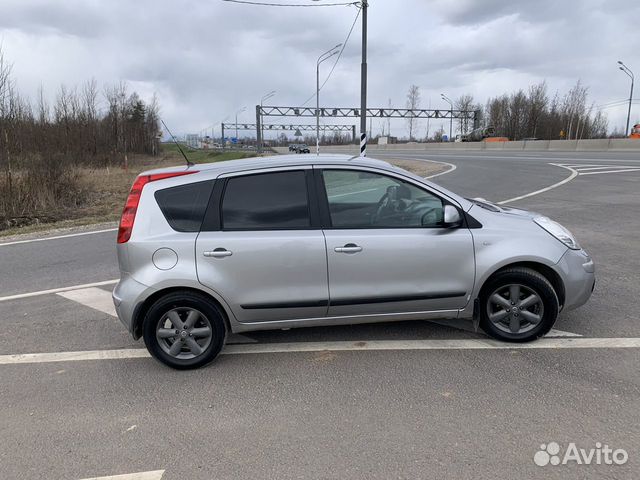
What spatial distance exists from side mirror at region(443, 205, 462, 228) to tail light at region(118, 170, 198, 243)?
2130 millimetres

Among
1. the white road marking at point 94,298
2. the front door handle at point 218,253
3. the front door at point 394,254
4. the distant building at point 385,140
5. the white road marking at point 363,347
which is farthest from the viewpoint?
the distant building at point 385,140

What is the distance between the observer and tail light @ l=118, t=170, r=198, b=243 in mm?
3820

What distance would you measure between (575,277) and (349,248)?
6.60ft

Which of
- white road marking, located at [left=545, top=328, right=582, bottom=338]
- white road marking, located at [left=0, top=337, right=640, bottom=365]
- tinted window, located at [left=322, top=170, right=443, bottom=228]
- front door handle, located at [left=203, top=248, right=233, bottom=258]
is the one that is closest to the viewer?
front door handle, located at [left=203, top=248, right=233, bottom=258]

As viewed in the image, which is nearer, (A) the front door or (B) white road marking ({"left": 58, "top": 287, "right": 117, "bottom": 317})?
(A) the front door

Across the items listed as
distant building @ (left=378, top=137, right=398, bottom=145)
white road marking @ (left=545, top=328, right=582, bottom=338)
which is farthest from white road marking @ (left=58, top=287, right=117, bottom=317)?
distant building @ (left=378, top=137, right=398, bottom=145)

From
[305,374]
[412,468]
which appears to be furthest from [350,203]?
[412,468]

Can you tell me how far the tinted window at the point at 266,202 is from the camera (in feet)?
12.6

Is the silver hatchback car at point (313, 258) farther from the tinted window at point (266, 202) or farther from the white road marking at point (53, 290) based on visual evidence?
the white road marking at point (53, 290)

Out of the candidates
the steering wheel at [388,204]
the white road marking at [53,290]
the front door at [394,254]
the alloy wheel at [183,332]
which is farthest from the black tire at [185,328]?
the white road marking at [53,290]

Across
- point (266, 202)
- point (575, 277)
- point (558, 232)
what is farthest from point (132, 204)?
point (575, 277)

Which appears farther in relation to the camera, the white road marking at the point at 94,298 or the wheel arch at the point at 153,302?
the white road marking at the point at 94,298

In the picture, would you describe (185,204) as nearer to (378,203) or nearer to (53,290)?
(378,203)

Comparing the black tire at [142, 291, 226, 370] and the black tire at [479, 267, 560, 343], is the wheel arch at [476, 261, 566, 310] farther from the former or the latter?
the black tire at [142, 291, 226, 370]
